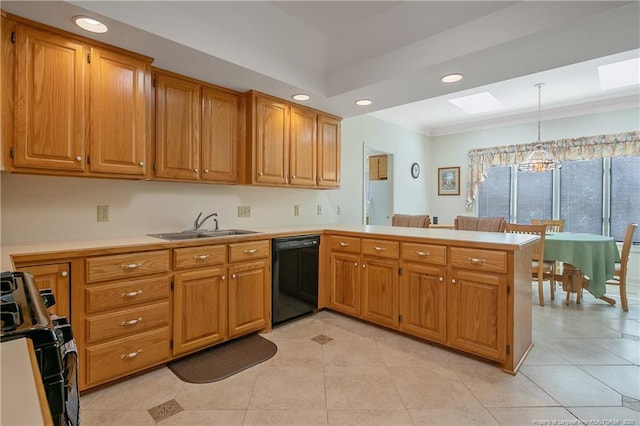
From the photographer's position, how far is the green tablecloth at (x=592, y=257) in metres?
3.45

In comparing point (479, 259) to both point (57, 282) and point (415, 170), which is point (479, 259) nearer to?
point (57, 282)

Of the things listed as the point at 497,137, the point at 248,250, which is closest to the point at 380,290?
the point at 248,250

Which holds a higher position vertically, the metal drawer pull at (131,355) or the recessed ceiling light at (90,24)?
the recessed ceiling light at (90,24)

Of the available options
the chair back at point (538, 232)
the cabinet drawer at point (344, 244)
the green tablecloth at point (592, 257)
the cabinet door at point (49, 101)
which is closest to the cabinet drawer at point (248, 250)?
the cabinet drawer at point (344, 244)

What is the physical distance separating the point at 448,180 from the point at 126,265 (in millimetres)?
5965

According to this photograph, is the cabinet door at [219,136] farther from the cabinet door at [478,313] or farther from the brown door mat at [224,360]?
the cabinet door at [478,313]

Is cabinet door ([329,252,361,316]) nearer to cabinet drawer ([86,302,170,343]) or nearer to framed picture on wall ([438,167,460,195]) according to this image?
cabinet drawer ([86,302,170,343])

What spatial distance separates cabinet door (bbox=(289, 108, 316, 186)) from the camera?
134 inches

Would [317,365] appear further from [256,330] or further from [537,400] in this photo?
[537,400]

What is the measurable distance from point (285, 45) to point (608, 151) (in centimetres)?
503

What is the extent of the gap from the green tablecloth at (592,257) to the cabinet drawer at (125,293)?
4.05 meters

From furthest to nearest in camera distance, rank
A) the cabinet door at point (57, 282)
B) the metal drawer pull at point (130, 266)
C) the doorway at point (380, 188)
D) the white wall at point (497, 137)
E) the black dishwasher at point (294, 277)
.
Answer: the doorway at point (380, 188), the white wall at point (497, 137), the black dishwasher at point (294, 277), the metal drawer pull at point (130, 266), the cabinet door at point (57, 282)

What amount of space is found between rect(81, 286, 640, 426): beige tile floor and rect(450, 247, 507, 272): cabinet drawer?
2.36 feet

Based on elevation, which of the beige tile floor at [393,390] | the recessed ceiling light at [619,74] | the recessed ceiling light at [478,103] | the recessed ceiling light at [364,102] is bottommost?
the beige tile floor at [393,390]
